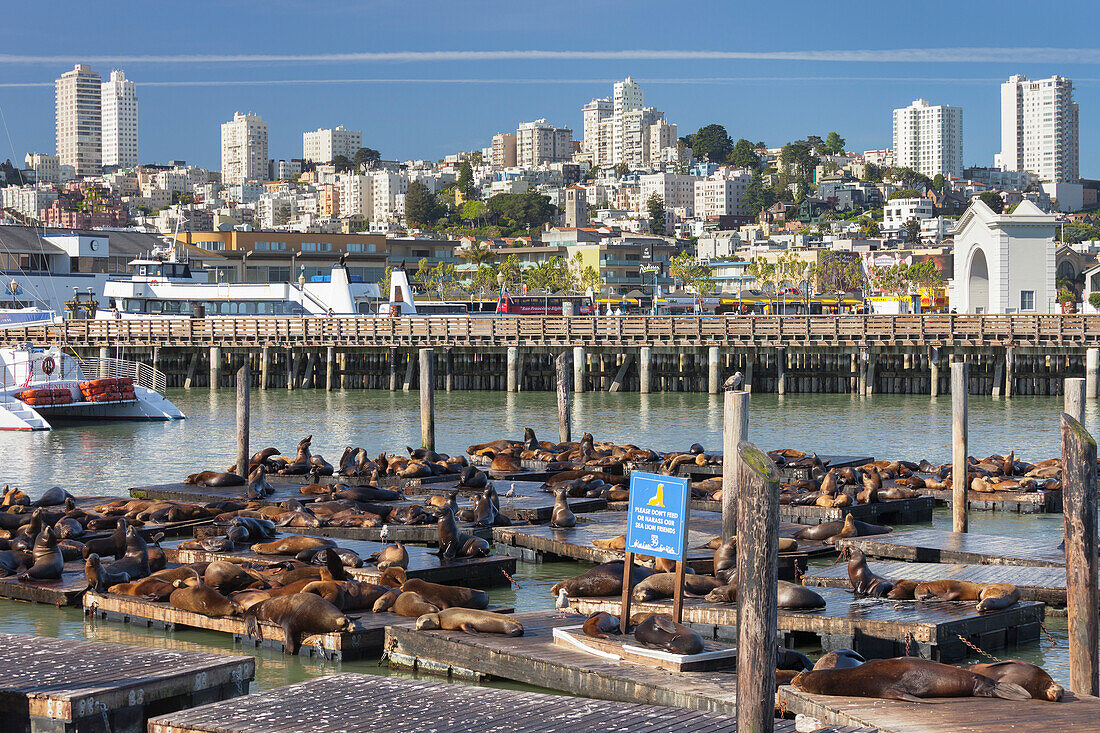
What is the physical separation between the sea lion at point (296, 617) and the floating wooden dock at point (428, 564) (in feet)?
6.04

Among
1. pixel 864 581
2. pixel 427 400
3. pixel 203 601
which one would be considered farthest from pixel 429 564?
pixel 427 400

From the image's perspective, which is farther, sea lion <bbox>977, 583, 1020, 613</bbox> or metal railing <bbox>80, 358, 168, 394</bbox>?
metal railing <bbox>80, 358, 168, 394</bbox>

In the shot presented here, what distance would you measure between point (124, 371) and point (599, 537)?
126 ft

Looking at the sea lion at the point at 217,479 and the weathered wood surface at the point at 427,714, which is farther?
the sea lion at the point at 217,479

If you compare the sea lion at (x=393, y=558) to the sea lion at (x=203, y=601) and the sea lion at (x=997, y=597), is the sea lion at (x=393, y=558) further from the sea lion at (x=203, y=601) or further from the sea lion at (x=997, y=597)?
the sea lion at (x=997, y=597)

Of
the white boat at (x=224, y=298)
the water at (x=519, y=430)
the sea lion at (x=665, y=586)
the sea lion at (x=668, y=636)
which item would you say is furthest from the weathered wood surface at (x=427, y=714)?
the white boat at (x=224, y=298)

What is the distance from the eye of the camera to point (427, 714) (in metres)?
8.32

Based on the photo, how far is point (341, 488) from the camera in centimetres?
1989

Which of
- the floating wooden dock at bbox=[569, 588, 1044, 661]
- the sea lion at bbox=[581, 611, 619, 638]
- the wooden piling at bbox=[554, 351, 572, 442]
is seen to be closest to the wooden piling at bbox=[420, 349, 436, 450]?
the wooden piling at bbox=[554, 351, 572, 442]

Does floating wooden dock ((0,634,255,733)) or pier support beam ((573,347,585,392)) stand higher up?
pier support beam ((573,347,585,392))

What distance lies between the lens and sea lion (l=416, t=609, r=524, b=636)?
423 inches

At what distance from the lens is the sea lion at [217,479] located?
21.3 m

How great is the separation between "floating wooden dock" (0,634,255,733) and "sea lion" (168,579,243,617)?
6.76 feet

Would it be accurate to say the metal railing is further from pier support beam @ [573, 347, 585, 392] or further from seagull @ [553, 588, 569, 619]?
seagull @ [553, 588, 569, 619]
